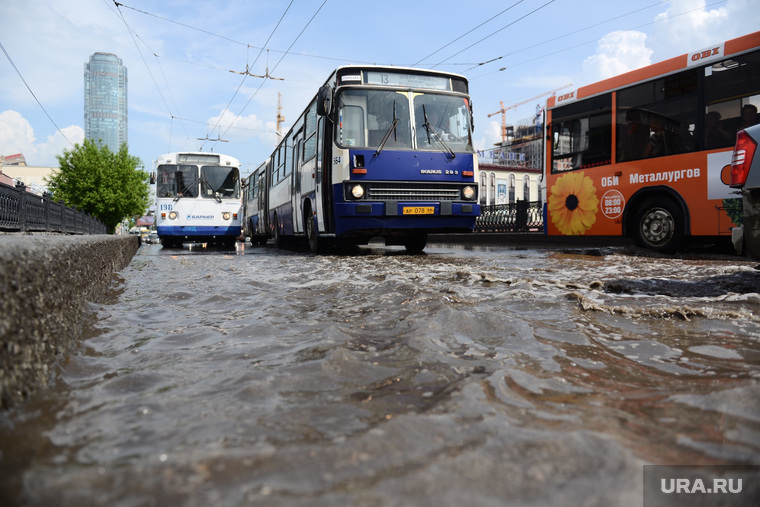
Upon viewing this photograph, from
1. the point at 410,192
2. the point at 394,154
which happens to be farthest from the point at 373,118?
the point at 410,192

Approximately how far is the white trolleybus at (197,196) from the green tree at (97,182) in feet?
125

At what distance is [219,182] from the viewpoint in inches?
690

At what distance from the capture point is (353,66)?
9.24 meters

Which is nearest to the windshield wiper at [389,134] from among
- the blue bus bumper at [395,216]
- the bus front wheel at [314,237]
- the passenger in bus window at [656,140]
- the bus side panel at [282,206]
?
the blue bus bumper at [395,216]

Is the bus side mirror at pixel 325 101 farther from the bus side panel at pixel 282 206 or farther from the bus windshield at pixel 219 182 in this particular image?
the bus windshield at pixel 219 182

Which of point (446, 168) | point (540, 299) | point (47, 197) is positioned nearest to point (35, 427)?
point (540, 299)

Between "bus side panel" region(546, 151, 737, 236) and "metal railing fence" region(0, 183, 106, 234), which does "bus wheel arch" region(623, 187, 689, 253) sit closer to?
"bus side panel" region(546, 151, 737, 236)

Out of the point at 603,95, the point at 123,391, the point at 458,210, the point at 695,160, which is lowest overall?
the point at 123,391

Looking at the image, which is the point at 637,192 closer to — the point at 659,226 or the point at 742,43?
the point at 659,226

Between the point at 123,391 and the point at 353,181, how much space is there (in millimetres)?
7332

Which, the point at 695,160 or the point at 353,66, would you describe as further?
the point at 353,66

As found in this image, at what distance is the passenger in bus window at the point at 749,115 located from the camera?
762 cm

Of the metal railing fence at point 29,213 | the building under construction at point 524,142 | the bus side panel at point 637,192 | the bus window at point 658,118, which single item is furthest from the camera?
the building under construction at point 524,142

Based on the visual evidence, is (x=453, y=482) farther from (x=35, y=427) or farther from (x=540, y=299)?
(x=540, y=299)
